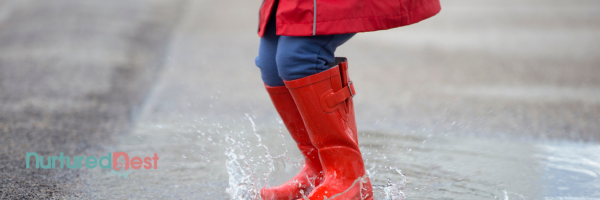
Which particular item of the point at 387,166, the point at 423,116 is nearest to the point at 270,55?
the point at 387,166

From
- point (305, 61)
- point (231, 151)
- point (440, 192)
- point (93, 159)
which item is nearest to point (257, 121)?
point (231, 151)

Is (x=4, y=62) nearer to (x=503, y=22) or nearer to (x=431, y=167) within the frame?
(x=431, y=167)

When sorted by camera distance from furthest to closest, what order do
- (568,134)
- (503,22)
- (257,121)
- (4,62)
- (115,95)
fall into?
(503,22) → (4,62) → (115,95) → (257,121) → (568,134)

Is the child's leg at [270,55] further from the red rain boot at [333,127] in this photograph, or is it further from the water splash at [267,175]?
the water splash at [267,175]

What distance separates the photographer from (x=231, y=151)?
2.06 meters

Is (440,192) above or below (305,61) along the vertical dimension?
below

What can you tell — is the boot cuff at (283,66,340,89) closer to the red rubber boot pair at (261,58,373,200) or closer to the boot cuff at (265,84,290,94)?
the red rubber boot pair at (261,58,373,200)

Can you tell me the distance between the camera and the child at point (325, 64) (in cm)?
116

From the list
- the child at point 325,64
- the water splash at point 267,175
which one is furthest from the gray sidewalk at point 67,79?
the child at point 325,64

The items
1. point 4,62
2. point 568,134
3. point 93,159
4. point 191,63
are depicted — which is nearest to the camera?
point 93,159

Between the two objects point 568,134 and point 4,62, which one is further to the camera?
point 4,62

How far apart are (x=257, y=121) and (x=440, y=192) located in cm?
125

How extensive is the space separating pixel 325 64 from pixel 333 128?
0.16 meters

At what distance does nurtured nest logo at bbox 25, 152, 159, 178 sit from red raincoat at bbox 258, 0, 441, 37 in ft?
3.07
